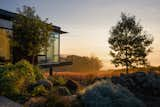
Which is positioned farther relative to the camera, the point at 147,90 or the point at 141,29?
the point at 141,29

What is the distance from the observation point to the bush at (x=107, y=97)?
8.09 m

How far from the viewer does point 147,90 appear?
12688mm

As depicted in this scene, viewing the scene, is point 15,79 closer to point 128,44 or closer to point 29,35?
point 29,35

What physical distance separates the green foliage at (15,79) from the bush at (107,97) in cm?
271

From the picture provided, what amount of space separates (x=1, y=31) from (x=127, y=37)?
11688 millimetres

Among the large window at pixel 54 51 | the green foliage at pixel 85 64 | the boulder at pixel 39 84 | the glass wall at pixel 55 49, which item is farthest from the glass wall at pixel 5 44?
the green foliage at pixel 85 64

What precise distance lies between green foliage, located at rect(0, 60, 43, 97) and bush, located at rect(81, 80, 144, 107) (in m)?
2.71

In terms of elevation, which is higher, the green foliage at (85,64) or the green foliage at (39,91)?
the green foliage at (39,91)

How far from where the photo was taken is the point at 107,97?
27.1ft

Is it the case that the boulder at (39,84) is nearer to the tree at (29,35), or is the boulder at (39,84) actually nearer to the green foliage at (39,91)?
the green foliage at (39,91)

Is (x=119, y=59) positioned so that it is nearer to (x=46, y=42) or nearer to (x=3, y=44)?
(x=46, y=42)

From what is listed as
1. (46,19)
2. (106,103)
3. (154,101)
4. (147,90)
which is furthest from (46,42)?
(106,103)

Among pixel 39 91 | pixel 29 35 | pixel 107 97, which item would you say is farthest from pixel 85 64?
pixel 107 97

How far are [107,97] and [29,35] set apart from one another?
11133 mm
